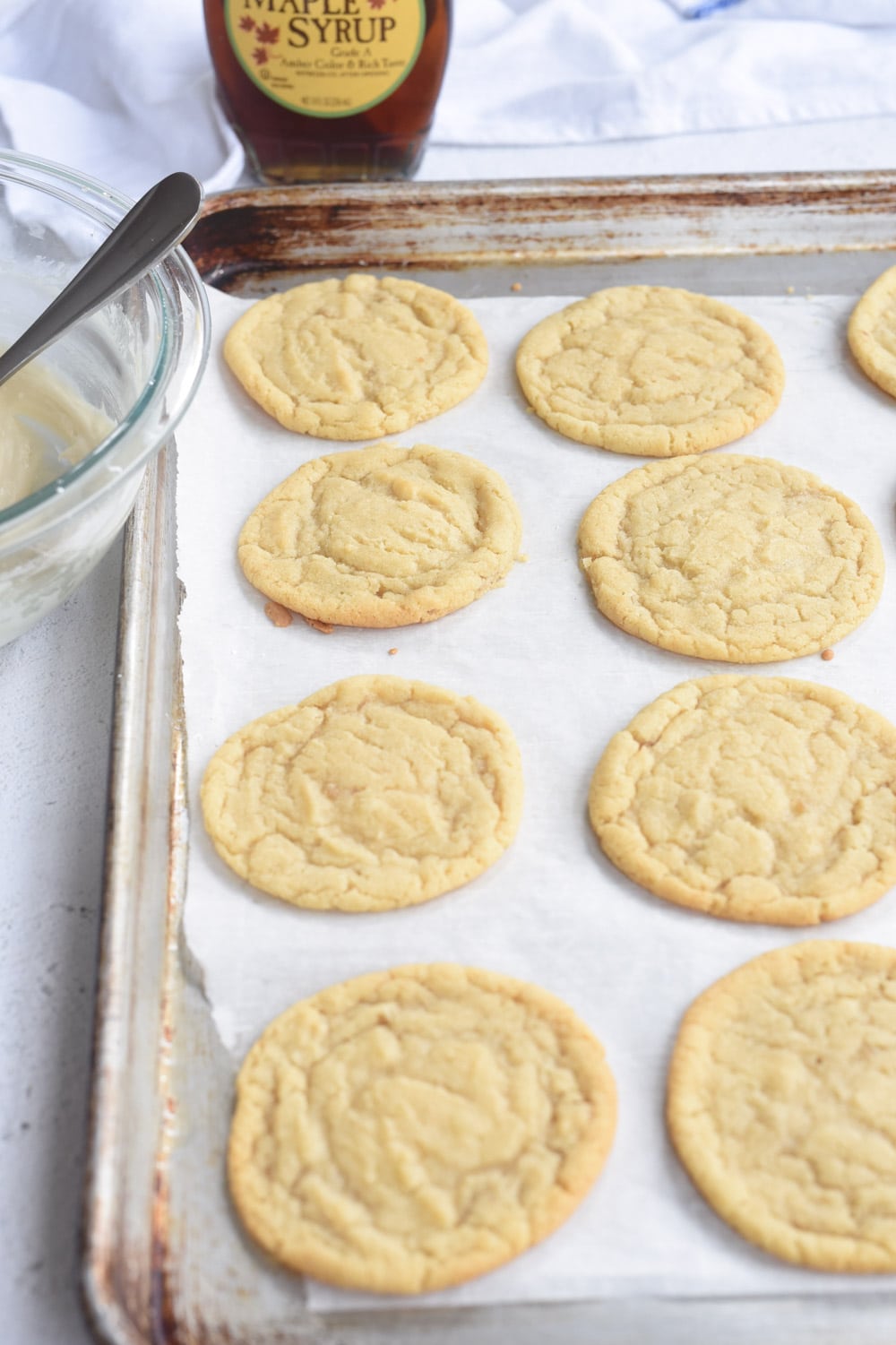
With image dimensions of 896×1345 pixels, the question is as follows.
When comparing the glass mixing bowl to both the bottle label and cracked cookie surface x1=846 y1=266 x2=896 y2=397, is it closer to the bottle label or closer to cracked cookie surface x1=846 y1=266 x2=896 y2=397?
the bottle label

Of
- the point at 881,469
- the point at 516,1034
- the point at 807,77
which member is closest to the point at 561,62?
the point at 807,77

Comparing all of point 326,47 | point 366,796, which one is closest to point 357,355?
point 326,47

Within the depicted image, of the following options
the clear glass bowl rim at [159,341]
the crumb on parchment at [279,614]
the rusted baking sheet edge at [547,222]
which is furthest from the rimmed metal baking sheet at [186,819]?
the clear glass bowl rim at [159,341]

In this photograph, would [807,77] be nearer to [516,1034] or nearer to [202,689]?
[202,689]

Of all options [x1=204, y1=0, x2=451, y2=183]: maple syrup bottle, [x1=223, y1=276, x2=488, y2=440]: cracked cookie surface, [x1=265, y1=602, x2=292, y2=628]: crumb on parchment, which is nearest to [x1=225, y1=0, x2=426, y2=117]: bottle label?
[x1=204, y1=0, x2=451, y2=183]: maple syrup bottle

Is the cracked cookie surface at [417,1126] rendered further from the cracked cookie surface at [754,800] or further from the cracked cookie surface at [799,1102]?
the cracked cookie surface at [754,800]
